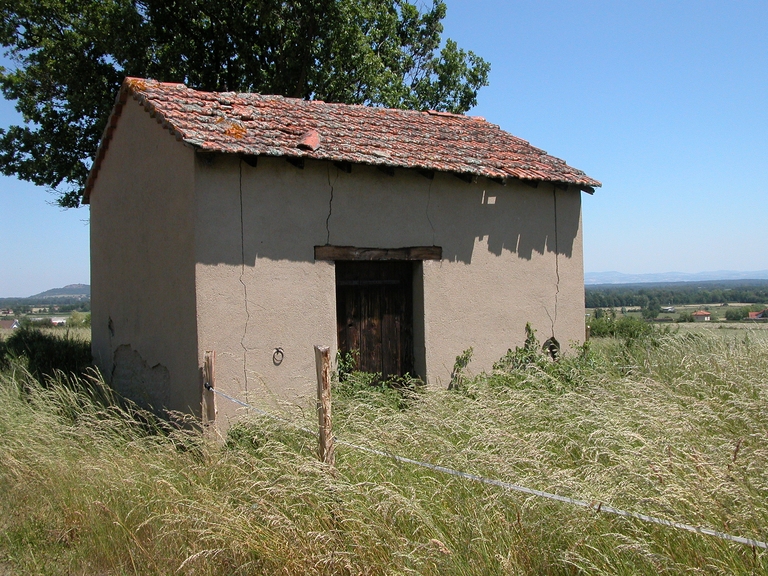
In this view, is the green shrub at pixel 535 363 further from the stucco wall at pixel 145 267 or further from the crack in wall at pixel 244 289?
the stucco wall at pixel 145 267

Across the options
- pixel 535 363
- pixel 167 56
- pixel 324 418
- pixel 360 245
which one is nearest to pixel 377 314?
pixel 360 245

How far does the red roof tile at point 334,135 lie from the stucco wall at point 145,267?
11.9 inches

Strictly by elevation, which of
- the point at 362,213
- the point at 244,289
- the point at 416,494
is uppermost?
the point at 362,213

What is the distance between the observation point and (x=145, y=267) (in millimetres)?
8578

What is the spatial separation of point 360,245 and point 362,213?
0.40 metres

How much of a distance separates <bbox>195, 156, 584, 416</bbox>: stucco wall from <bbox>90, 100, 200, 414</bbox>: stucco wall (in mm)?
385

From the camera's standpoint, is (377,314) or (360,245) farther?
(377,314)

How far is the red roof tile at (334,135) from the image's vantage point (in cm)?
769

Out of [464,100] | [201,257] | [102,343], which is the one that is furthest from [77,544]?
[464,100]

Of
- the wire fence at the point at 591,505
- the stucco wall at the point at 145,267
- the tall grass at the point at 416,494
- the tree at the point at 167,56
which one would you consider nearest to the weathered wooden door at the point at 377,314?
the stucco wall at the point at 145,267

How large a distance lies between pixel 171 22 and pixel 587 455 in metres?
15.3

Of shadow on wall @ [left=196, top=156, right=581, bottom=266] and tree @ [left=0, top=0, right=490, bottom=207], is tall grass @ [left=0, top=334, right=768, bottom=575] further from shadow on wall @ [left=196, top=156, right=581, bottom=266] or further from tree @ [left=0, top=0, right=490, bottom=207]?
tree @ [left=0, top=0, right=490, bottom=207]

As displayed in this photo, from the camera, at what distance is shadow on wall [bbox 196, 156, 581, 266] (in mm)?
7594

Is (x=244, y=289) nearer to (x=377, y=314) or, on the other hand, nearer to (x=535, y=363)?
(x=377, y=314)
